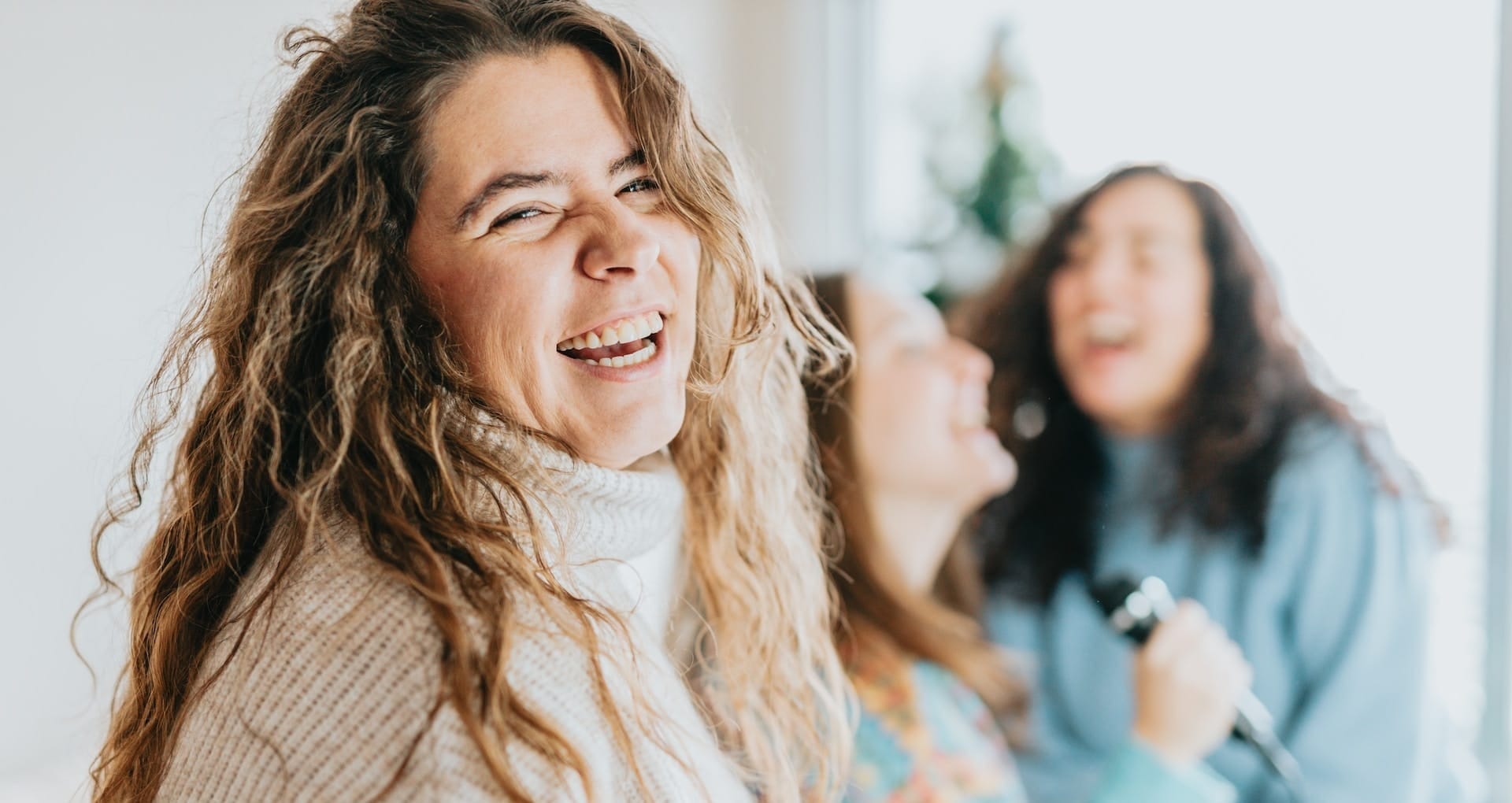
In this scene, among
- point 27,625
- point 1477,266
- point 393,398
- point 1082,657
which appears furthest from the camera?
point 1082,657

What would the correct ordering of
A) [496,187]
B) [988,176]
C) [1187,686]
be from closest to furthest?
[496,187]
[1187,686]
[988,176]

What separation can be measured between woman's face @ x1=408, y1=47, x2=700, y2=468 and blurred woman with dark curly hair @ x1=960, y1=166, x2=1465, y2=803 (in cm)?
70

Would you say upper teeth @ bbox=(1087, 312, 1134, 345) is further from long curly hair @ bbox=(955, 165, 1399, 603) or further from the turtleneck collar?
the turtleneck collar

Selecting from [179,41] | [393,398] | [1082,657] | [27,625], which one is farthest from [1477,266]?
[27,625]

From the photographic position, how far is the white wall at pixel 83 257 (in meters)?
0.78

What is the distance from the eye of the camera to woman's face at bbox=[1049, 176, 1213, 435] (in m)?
1.20

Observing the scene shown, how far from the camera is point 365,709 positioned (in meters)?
0.56

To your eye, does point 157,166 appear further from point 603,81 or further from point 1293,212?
point 1293,212

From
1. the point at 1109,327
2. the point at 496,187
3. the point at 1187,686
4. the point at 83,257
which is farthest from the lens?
the point at 1109,327

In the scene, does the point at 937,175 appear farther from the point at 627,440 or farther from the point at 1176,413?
the point at 627,440

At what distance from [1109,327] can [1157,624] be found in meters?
0.34

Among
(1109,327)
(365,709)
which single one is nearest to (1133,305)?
(1109,327)

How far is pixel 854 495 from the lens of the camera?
4.08ft

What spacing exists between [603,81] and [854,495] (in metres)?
0.64
